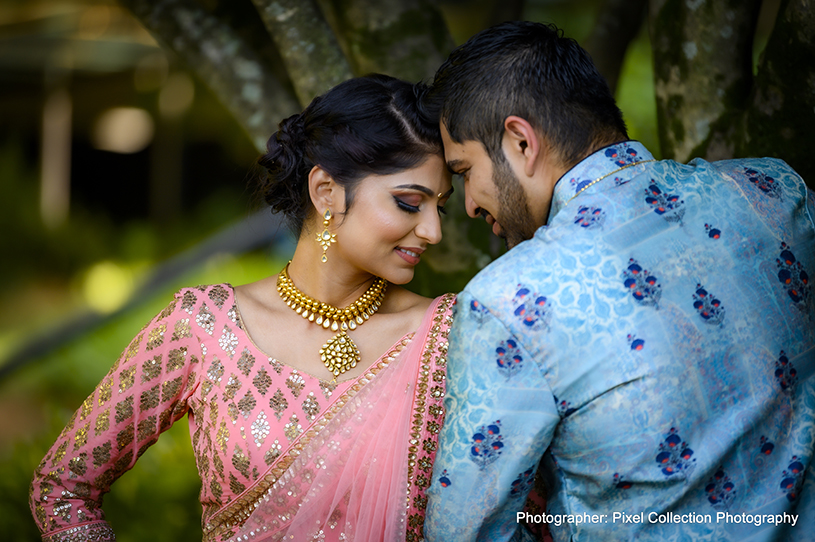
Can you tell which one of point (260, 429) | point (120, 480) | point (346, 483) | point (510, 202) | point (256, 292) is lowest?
point (120, 480)

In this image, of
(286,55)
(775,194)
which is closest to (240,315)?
(286,55)

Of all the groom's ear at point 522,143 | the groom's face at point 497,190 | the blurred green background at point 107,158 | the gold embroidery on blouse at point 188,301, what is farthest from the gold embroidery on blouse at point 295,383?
the blurred green background at point 107,158

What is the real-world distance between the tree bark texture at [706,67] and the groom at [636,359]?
2.66 feet

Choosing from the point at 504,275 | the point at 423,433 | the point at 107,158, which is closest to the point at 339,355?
the point at 423,433

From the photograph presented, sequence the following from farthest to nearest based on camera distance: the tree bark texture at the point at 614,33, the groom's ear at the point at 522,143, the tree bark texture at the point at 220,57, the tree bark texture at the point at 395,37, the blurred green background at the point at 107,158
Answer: the blurred green background at the point at 107,158 → the tree bark texture at the point at 614,33 → the tree bark texture at the point at 220,57 → the tree bark texture at the point at 395,37 → the groom's ear at the point at 522,143

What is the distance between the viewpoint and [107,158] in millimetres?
6762

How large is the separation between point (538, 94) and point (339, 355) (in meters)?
0.88

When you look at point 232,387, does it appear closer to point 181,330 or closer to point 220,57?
point 181,330

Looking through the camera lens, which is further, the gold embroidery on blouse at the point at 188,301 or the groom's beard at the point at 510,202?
the gold embroidery on blouse at the point at 188,301

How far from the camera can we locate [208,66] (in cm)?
251

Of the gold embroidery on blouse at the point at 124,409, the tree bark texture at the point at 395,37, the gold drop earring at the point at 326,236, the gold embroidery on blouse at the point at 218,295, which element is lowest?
the gold embroidery on blouse at the point at 124,409

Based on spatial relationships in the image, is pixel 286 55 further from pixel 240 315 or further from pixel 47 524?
pixel 47 524

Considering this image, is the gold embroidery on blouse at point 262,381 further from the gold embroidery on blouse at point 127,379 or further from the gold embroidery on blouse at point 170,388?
the gold embroidery on blouse at point 127,379

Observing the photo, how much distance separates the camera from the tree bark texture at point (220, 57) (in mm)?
2506
